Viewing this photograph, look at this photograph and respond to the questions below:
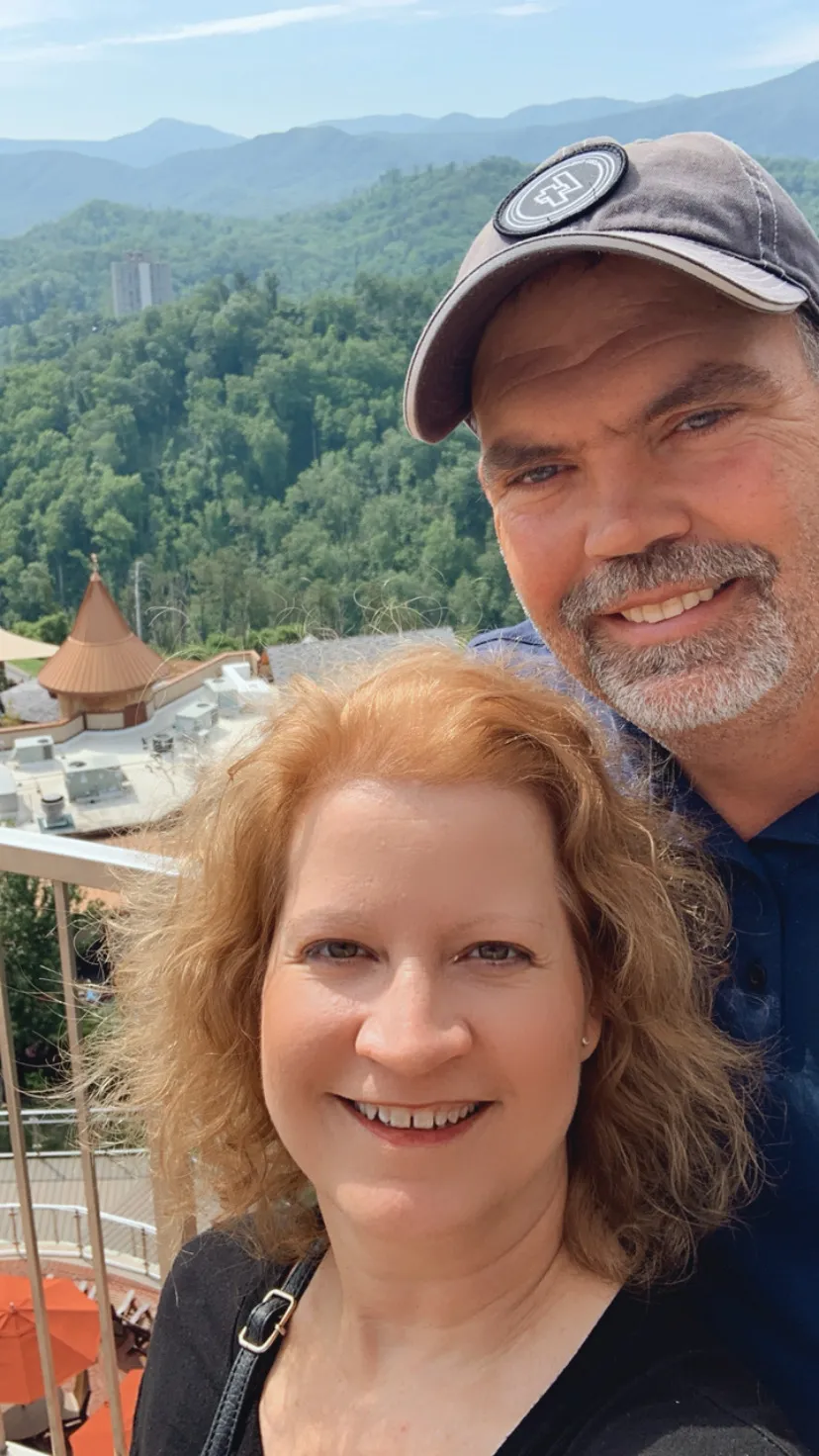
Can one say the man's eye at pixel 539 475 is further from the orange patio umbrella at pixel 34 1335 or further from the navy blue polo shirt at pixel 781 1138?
the orange patio umbrella at pixel 34 1335

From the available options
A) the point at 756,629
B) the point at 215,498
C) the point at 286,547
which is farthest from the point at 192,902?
the point at 215,498

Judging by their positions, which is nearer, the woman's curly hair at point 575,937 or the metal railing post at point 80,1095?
the woman's curly hair at point 575,937

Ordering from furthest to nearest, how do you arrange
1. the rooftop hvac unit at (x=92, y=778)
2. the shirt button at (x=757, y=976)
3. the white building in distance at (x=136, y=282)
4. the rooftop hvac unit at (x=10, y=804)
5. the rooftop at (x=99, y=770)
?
the white building in distance at (x=136, y=282), the rooftop hvac unit at (x=92, y=778), the rooftop at (x=99, y=770), the rooftop hvac unit at (x=10, y=804), the shirt button at (x=757, y=976)

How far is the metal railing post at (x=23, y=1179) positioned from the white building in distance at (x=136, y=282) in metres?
107

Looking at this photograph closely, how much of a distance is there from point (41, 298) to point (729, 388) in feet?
403

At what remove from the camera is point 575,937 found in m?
1.01

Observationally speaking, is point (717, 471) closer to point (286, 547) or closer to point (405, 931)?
point (405, 931)

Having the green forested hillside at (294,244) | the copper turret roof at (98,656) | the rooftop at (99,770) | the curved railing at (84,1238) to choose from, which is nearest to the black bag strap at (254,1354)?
the curved railing at (84,1238)

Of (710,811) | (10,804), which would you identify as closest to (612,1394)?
(710,811)

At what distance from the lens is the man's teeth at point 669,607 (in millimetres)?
1186

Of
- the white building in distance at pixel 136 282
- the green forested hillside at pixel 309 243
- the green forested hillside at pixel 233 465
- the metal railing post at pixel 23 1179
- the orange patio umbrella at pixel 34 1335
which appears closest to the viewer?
the metal railing post at pixel 23 1179

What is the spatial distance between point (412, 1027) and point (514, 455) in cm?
64

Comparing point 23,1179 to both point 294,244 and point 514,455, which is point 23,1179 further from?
point 294,244

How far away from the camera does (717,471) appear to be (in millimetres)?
1159
